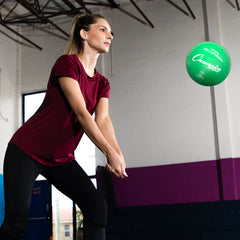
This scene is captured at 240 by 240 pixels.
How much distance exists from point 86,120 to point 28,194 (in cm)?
40

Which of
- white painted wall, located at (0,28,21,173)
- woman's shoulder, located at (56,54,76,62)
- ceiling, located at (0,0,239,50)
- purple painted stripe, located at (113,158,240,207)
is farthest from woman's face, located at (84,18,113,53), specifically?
white painted wall, located at (0,28,21,173)

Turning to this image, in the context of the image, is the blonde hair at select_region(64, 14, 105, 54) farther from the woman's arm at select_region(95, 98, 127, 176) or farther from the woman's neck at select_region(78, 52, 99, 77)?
the woman's arm at select_region(95, 98, 127, 176)

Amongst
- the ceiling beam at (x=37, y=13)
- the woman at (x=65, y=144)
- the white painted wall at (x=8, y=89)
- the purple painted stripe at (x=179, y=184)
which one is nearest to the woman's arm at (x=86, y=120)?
the woman at (x=65, y=144)

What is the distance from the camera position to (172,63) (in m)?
8.14

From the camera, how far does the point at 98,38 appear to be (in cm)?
198

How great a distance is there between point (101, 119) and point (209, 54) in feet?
11.1

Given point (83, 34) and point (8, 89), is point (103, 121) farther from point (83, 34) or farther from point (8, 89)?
point (8, 89)

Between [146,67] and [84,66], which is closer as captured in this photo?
[84,66]

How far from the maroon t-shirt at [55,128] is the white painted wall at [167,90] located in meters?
6.02

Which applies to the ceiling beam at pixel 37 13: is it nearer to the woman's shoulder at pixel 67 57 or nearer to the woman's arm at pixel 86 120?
the woman's shoulder at pixel 67 57

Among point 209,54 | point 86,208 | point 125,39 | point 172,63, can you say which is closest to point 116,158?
point 86,208

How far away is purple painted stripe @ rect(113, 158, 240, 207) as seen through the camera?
7316 mm

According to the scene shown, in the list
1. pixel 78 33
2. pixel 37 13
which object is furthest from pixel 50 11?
pixel 78 33

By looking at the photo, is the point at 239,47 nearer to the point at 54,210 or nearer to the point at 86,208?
the point at 54,210
